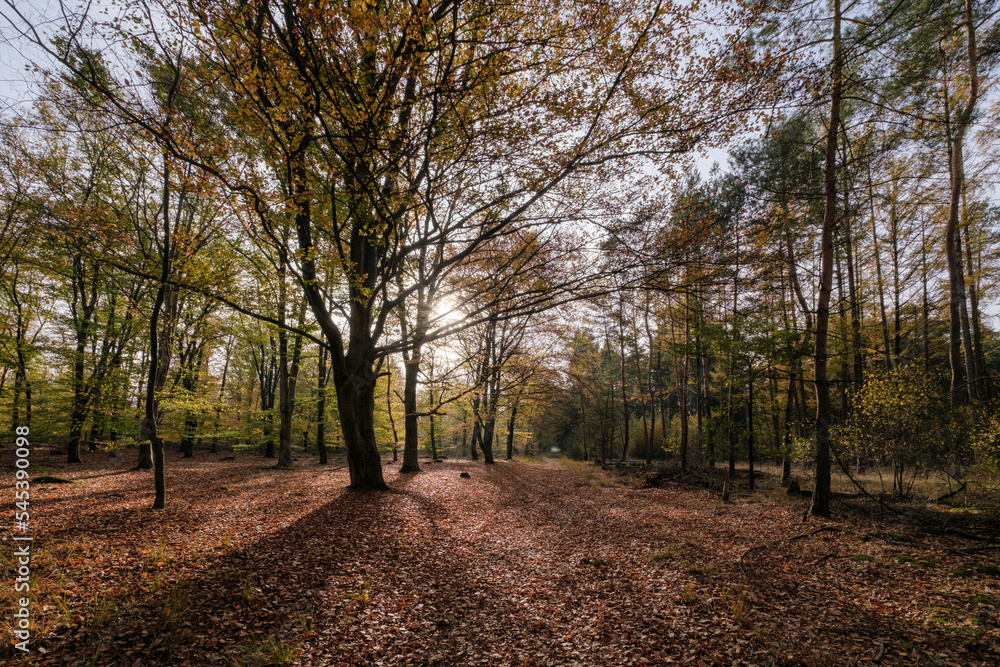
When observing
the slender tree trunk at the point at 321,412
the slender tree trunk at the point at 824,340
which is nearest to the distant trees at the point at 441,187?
the slender tree trunk at the point at 824,340

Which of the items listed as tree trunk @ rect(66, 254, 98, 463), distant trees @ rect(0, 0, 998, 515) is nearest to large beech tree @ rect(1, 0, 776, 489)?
distant trees @ rect(0, 0, 998, 515)

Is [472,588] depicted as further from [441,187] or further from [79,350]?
[79,350]

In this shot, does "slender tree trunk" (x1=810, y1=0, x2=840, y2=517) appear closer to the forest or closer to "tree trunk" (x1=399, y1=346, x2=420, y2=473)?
the forest

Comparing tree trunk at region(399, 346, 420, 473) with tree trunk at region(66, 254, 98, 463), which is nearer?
tree trunk at region(66, 254, 98, 463)

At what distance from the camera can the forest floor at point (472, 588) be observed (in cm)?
348

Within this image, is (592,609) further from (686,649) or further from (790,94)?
(790,94)

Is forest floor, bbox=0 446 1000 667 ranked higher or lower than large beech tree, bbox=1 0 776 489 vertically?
lower

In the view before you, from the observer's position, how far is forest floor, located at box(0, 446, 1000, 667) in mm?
3484

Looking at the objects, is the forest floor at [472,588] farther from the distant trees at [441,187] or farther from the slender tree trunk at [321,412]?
the slender tree trunk at [321,412]

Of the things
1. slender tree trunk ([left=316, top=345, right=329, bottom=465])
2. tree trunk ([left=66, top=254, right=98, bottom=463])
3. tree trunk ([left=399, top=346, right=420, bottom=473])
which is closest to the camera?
tree trunk ([left=66, top=254, right=98, bottom=463])

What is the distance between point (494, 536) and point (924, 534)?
786 cm

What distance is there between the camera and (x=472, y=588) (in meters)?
5.11

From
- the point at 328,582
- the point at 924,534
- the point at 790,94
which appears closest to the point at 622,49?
the point at 790,94

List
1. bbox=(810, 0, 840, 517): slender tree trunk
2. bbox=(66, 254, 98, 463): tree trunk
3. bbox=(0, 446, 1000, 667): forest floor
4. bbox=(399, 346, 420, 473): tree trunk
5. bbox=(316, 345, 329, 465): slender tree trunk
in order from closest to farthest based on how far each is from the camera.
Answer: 1. bbox=(0, 446, 1000, 667): forest floor
2. bbox=(810, 0, 840, 517): slender tree trunk
3. bbox=(66, 254, 98, 463): tree trunk
4. bbox=(399, 346, 420, 473): tree trunk
5. bbox=(316, 345, 329, 465): slender tree trunk
